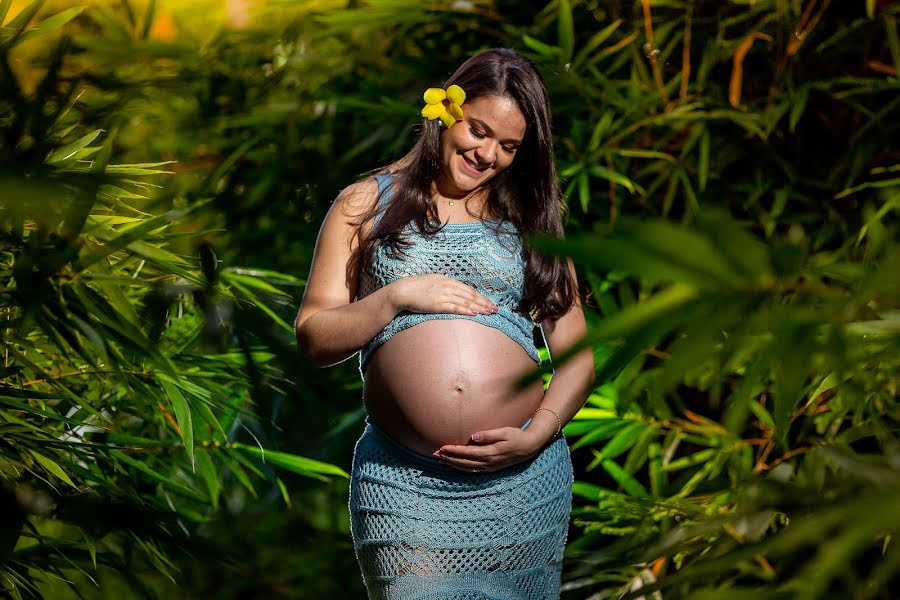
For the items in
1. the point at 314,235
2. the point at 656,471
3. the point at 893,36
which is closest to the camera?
the point at 893,36

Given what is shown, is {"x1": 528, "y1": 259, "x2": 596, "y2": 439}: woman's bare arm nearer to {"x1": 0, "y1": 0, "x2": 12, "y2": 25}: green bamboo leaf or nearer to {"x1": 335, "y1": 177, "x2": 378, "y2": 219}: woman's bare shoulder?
{"x1": 335, "y1": 177, "x2": 378, "y2": 219}: woman's bare shoulder

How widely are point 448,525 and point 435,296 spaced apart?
0.89 feet

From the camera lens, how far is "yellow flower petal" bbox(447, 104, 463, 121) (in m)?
1.20

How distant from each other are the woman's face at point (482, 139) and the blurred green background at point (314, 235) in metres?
0.25

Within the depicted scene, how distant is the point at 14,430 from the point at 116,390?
0.68 m

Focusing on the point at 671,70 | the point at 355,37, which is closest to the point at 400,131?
the point at 355,37

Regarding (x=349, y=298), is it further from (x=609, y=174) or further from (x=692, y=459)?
(x=692, y=459)

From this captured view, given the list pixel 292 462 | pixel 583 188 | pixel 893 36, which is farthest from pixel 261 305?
pixel 893 36

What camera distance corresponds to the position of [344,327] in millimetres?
1181

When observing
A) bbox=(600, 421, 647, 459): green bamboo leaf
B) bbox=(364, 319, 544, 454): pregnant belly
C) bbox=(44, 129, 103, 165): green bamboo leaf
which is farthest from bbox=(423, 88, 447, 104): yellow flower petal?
bbox=(600, 421, 647, 459): green bamboo leaf

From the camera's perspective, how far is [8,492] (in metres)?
0.85

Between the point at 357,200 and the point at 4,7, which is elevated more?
the point at 4,7

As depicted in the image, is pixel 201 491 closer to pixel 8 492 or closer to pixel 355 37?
pixel 355 37

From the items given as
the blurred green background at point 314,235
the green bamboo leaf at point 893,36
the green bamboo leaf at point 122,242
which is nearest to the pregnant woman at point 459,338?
the blurred green background at point 314,235
